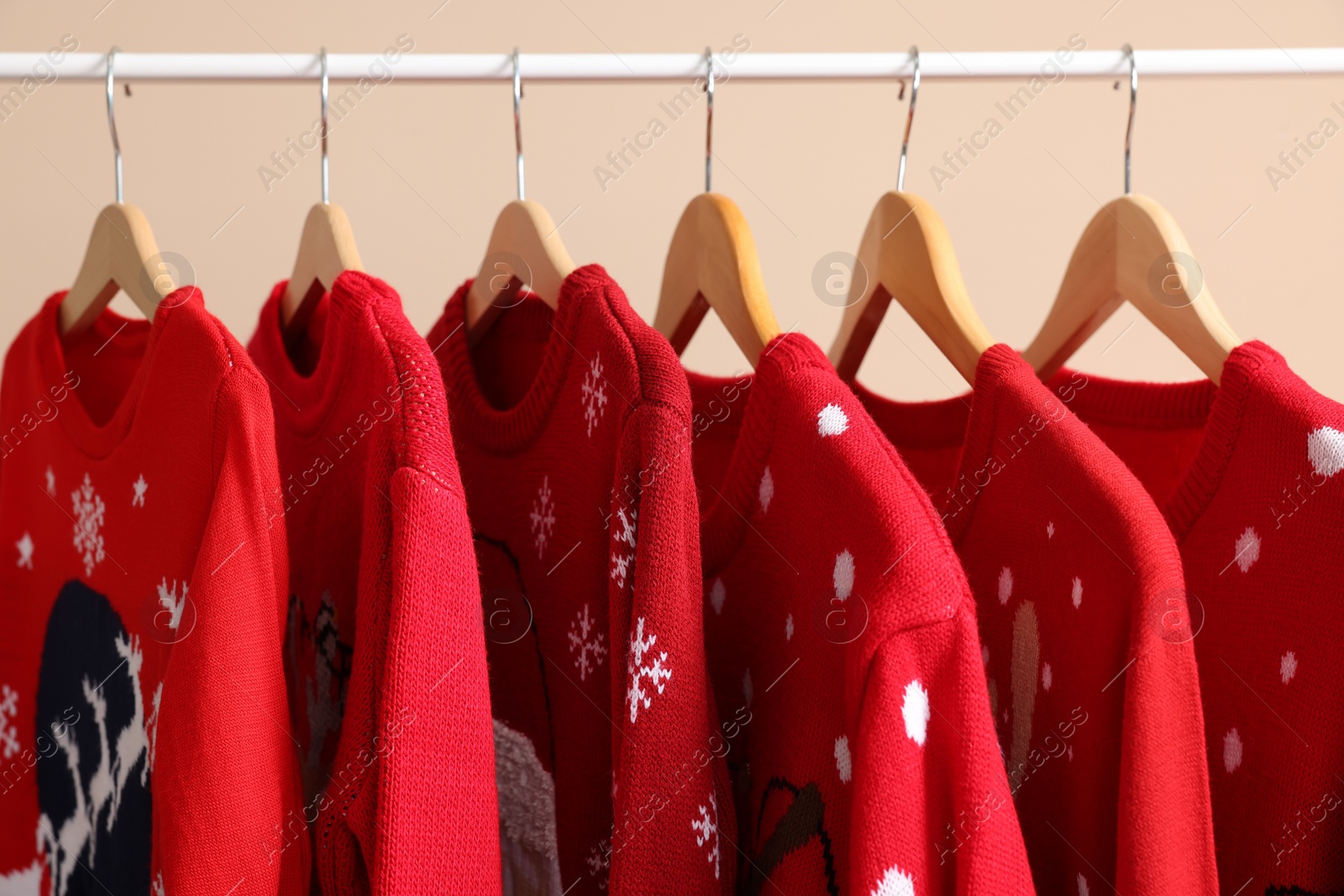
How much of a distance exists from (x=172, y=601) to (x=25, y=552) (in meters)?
0.28

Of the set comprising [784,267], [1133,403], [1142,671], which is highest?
[784,267]

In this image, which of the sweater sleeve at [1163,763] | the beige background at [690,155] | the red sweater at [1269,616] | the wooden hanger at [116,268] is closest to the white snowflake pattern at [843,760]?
the sweater sleeve at [1163,763]

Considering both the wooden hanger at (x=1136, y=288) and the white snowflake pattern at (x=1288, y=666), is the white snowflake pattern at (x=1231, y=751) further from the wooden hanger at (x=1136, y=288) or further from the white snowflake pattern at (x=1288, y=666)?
the wooden hanger at (x=1136, y=288)

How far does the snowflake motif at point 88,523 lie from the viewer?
685 mm

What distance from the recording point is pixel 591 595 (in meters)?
0.60

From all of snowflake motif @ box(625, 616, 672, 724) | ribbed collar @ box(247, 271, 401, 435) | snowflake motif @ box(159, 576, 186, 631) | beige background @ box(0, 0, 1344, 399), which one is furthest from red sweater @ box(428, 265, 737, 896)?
beige background @ box(0, 0, 1344, 399)

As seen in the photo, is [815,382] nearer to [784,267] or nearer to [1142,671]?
[1142,671]

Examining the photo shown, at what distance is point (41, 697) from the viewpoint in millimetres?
750

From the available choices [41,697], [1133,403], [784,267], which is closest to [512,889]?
[41,697]

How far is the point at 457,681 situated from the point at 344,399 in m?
0.22

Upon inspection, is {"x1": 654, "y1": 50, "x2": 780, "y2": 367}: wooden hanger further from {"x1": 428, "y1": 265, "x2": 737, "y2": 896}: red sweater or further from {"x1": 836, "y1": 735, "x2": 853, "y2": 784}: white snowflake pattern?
{"x1": 836, "y1": 735, "x2": 853, "y2": 784}: white snowflake pattern

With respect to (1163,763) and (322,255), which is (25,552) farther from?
(1163,763)

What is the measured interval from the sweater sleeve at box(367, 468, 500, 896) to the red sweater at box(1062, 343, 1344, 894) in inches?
15.6

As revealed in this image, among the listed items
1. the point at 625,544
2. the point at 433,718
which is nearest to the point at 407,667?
the point at 433,718
